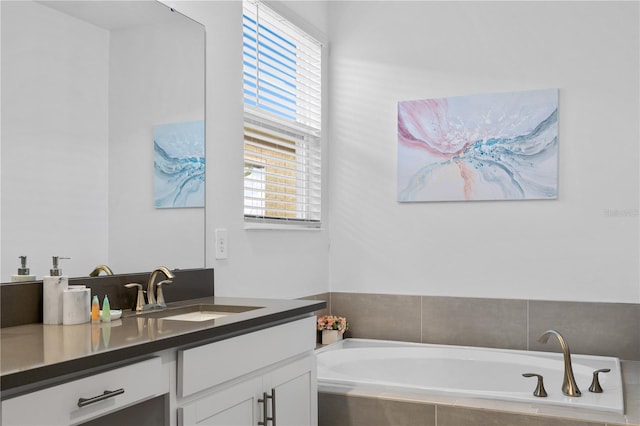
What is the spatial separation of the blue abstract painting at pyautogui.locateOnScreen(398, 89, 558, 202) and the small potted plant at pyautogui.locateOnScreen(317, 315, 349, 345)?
81 cm

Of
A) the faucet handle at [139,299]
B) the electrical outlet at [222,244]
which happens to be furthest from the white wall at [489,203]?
the faucet handle at [139,299]

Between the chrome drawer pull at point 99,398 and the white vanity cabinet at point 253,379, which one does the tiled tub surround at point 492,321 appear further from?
the chrome drawer pull at point 99,398

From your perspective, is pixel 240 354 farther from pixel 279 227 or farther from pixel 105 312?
pixel 279 227

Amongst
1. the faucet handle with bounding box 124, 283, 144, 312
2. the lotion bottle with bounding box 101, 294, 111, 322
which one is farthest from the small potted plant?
the lotion bottle with bounding box 101, 294, 111, 322

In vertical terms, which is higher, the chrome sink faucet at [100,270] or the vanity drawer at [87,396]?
the chrome sink faucet at [100,270]

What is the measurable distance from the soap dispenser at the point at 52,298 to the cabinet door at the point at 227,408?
493mm

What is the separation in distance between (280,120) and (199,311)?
1.39m

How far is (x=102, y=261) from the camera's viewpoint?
7.04ft

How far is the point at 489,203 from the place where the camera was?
3586mm

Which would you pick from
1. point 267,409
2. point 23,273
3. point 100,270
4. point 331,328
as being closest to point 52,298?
point 23,273

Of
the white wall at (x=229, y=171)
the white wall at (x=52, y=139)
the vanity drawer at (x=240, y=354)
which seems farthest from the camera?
the white wall at (x=229, y=171)

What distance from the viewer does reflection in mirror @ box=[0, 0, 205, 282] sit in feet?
6.11

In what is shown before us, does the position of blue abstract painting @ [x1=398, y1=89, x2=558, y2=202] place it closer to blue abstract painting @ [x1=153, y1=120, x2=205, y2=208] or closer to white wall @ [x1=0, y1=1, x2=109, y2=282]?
blue abstract painting @ [x1=153, y1=120, x2=205, y2=208]

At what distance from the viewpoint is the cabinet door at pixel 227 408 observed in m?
1.69
